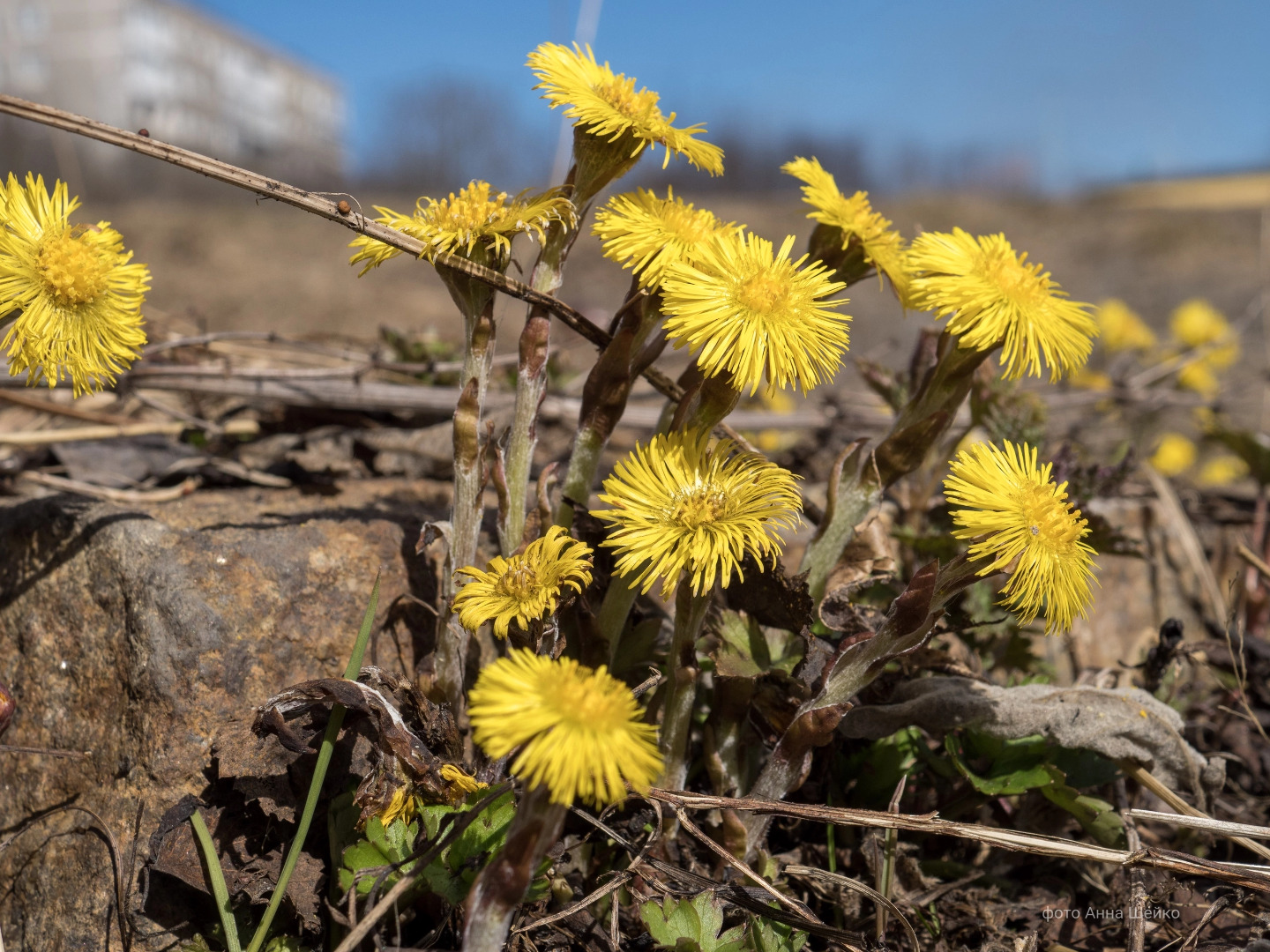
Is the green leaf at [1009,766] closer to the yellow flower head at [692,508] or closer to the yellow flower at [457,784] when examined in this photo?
the yellow flower head at [692,508]

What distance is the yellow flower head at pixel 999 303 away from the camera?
116 cm

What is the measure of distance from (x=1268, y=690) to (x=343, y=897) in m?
1.95

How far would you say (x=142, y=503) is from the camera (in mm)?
1667

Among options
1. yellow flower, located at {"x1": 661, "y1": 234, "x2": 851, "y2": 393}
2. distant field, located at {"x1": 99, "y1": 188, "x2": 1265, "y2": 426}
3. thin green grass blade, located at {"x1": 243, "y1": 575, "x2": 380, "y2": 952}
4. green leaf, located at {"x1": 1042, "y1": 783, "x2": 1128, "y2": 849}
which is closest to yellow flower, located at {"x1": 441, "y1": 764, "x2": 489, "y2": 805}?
thin green grass blade, located at {"x1": 243, "y1": 575, "x2": 380, "y2": 952}

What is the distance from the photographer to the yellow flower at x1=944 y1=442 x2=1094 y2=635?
39.8 inches

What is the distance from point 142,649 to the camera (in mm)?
1291

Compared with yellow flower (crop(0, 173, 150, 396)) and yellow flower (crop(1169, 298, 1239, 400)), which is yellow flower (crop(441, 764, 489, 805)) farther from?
yellow flower (crop(1169, 298, 1239, 400))

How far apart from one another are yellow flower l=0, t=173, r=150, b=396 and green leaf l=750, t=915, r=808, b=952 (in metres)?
1.10

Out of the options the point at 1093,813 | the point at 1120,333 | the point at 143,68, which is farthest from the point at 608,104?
the point at 143,68

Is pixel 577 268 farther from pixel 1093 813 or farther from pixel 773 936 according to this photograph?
pixel 773 936

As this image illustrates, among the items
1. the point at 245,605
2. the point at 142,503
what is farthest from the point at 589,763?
the point at 142,503

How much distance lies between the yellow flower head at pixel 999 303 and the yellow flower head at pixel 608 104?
0.34 meters

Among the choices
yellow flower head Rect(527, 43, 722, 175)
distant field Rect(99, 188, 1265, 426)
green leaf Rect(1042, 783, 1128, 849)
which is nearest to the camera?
yellow flower head Rect(527, 43, 722, 175)

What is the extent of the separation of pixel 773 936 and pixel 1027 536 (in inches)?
24.0
